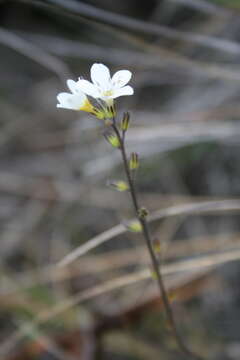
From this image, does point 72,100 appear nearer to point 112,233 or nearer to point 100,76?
point 100,76

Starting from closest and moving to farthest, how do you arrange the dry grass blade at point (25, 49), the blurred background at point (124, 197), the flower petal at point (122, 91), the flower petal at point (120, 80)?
1. the flower petal at point (122, 91)
2. the flower petal at point (120, 80)
3. the blurred background at point (124, 197)
4. the dry grass blade at point (25, 49)

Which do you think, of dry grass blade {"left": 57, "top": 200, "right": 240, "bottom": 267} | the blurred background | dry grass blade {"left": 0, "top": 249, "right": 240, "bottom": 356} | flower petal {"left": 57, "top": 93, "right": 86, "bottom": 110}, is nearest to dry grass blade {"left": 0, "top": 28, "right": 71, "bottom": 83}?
the blurred background

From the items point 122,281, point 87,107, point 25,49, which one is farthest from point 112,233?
point 25,49

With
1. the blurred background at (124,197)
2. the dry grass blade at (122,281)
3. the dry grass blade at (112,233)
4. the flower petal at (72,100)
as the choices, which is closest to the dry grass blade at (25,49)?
the blurred background at (124,197)

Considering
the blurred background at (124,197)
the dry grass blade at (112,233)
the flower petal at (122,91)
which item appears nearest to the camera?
the flower petal at (122,91)

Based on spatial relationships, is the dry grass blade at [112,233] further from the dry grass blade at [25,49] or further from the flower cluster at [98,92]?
the dry grass blade at [25,49]

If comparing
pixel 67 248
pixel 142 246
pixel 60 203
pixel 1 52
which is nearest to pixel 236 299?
pixel 142 246

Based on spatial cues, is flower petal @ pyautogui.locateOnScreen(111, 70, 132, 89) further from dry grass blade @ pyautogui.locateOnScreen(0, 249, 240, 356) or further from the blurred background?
dry grass blade @ pyautogui.locateOnScreen(0, 249, 240, 356)
